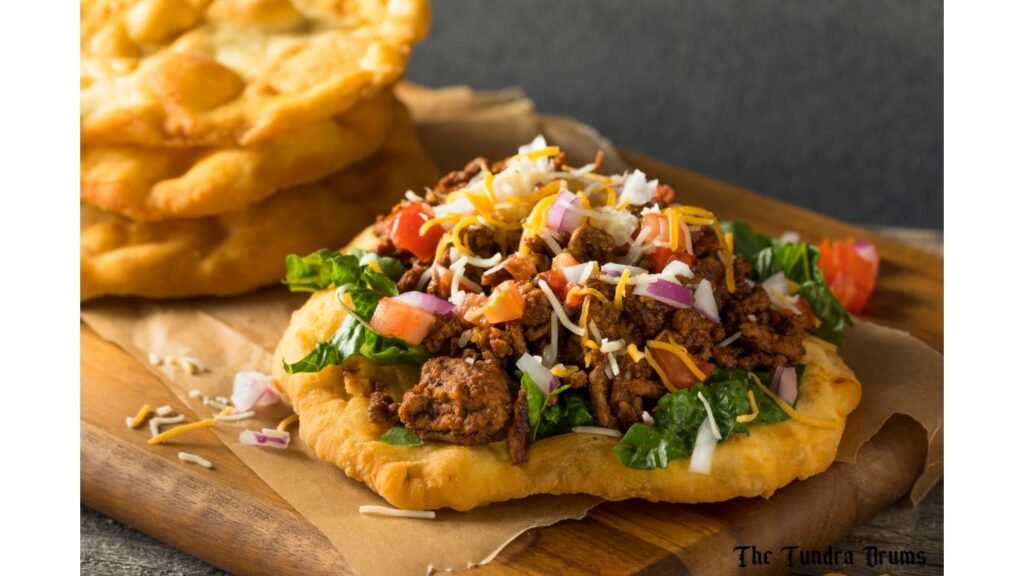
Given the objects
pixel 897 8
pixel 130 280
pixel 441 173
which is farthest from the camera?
pixel 897 8

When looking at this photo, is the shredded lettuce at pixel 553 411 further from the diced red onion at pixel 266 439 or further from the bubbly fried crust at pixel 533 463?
the diced red onion at pixel 266 439

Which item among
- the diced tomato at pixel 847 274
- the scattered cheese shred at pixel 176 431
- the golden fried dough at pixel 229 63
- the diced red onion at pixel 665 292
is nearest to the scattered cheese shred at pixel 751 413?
the diced red onion at pixel 665 292

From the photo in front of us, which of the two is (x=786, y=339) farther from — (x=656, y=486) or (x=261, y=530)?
(x=261, y=530)

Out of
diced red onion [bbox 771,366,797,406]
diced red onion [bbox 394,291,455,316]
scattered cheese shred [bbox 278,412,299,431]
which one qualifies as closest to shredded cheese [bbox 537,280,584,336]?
diced red onion [bbox 394,291,455,316]

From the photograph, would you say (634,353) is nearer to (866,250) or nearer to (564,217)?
(564,217)

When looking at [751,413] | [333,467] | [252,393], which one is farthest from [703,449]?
[252,393]

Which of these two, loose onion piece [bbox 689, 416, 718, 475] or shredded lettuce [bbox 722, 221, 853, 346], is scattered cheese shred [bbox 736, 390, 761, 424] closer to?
loose onion piece [bbox 689, 416, 718, 475]

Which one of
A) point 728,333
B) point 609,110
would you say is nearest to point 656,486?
point 728,333
